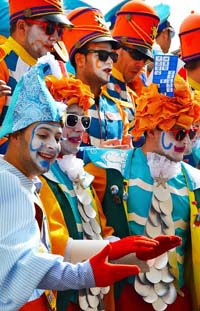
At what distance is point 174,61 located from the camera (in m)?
5.14

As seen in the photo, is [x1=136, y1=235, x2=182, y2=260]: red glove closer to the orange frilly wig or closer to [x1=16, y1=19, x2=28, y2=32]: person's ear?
the orange frilly wig

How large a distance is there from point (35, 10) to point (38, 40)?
0.62 feet

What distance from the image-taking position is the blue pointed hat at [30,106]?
12.7ft

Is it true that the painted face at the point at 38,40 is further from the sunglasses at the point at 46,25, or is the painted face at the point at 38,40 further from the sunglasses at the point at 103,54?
the sunglasses at the point at 103,54

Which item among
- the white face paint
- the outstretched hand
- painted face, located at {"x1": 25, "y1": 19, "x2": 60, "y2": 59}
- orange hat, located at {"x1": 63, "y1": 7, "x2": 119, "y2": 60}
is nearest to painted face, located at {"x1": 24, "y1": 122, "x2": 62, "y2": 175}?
the white face paint

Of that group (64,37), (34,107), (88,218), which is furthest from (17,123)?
(64,37)

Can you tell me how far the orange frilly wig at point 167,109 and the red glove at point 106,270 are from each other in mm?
1712

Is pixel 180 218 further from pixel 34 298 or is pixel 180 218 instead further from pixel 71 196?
pixel 34 298

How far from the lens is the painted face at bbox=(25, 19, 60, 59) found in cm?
555

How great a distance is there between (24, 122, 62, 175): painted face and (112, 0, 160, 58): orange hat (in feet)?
8.80

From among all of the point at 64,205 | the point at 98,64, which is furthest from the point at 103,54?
the point at 64,205

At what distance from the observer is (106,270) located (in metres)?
3.48

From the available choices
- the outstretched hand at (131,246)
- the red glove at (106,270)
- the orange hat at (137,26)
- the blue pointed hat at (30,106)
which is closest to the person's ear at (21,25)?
the orange hat at (137,26)

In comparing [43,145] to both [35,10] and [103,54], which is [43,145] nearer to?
[35,10]
